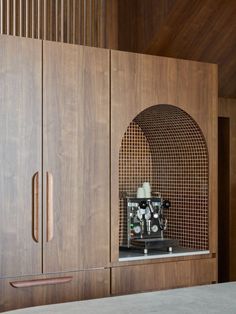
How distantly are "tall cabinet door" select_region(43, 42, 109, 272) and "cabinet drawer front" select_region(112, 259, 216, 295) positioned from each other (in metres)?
0.20

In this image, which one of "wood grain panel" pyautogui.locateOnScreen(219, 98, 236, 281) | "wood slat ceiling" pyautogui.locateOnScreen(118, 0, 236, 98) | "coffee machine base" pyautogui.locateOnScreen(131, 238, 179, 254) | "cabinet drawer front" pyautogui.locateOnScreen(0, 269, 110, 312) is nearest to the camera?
"cabinet drawer front" pyautogui.locateOnScreen(0, 269, 110, 312)

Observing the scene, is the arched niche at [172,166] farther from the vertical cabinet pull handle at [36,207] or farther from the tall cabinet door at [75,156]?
the vertical cabinet pull handle at [36,207]

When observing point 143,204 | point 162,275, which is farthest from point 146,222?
point 162,275

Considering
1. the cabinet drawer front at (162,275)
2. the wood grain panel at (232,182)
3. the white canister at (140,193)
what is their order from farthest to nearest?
the wood grain panel at (232,182) → the white canister at (140,193) → the cabinet drawer front at (162,275)

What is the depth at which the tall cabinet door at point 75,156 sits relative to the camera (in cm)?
373

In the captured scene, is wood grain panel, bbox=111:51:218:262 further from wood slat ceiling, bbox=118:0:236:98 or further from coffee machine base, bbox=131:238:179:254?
wood slat ceiling, bbox=118:0:236:98

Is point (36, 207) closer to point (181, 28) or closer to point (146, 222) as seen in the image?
point (146, 222)

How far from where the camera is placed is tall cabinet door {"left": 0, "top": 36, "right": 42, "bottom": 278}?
11.7 feet

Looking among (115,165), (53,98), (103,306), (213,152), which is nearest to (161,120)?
(213,152)

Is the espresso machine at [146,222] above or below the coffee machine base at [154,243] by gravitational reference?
above

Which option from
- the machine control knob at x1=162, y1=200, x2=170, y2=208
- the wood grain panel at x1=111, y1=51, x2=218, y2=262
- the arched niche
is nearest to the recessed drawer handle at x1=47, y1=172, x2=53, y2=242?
the wood grain panel at x1=111, y1=51, x2=218, y2=262

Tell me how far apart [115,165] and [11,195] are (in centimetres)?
79

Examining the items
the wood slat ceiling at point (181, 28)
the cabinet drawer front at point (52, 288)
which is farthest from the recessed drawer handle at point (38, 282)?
the wood slat ceiling at point (181, 28)

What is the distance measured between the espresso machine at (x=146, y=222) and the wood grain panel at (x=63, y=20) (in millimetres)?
1372
